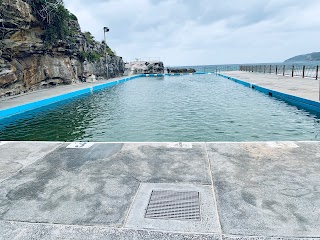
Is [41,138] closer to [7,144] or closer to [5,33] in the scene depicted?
[7,144]

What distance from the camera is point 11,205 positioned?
306 cm

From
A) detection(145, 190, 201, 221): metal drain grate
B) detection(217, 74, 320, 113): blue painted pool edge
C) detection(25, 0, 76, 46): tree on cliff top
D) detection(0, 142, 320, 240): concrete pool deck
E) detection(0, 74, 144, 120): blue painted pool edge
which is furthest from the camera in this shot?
detection(25, 0, 76, 46): tree on cliff top

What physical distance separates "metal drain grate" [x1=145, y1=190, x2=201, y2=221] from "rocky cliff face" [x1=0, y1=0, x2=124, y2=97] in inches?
550

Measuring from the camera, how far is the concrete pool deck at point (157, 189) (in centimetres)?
252

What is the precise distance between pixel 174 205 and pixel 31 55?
1789 cm

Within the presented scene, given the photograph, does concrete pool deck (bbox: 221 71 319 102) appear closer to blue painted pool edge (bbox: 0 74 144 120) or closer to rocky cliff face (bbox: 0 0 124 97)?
blue painted pool edge (bbox: 0 74 144 120)

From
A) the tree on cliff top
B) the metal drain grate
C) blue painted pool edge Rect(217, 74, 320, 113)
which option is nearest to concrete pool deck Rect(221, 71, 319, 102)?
blue painted pool edge Rect(217, 74, 320, 113)

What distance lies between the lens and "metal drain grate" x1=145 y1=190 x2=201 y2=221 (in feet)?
9.13

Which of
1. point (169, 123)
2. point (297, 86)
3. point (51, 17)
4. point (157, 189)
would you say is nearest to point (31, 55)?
point (51, 17)

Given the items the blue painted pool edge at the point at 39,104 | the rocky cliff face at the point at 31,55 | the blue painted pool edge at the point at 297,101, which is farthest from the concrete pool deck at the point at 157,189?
the rocky cliff face at the point at 31,55

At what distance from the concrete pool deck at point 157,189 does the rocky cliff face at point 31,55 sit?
11308 mm

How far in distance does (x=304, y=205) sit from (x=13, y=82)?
16.1 m

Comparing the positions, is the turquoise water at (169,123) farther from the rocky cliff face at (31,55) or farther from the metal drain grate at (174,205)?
the rocky cliff face at (31,55)

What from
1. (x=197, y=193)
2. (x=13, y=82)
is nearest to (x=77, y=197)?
(x=197, y=193)
